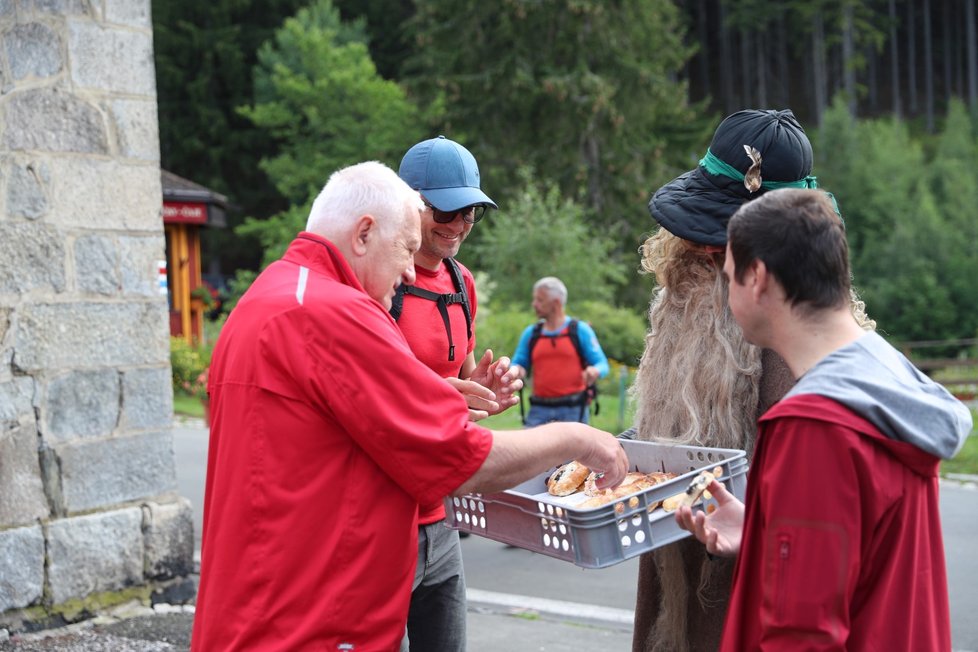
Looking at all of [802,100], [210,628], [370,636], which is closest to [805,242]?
[370,636]

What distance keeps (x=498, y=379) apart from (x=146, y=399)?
10.2 ft

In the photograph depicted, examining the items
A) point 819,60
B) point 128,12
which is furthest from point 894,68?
point 128,12

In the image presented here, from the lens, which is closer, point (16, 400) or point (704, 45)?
point (16, 400)

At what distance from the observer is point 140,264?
19.7 ft

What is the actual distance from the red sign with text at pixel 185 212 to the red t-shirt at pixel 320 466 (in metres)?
24.2

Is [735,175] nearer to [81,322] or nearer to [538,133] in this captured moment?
[81,322]

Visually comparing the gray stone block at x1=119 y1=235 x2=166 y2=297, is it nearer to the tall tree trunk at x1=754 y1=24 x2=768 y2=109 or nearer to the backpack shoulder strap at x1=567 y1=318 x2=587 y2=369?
the backpack shoulder strap at x1=567 y1=318 x2=587 y2=369

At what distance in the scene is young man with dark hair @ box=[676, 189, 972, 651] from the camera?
1890mm

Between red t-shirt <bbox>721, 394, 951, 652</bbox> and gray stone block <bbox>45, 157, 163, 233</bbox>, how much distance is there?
459 cm

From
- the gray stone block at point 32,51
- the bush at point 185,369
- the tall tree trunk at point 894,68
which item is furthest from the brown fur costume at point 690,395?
the tall tree trunk at point 894,68

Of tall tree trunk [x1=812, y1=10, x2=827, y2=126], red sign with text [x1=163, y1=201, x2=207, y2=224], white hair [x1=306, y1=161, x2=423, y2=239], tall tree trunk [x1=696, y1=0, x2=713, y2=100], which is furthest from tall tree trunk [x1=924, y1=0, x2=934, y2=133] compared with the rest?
white hair [x1=306, y1=161, x2=423, y2=239]

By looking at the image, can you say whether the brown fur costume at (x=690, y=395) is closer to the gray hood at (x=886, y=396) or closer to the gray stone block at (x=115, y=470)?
the gray hood at (x=886, y=396)

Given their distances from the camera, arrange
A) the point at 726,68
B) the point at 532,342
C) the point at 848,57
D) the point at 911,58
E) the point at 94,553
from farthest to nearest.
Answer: the point at 911,58
the point at 726,68
the point at 848,57
the point at 532,342
the point at 94,553

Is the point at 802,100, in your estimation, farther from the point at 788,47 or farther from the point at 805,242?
the point at 805,242
